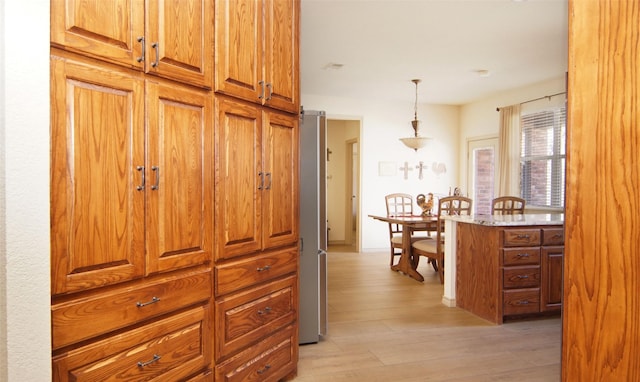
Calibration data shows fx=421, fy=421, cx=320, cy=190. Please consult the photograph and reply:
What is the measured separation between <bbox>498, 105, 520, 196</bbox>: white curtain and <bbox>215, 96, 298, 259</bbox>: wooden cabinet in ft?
16.4

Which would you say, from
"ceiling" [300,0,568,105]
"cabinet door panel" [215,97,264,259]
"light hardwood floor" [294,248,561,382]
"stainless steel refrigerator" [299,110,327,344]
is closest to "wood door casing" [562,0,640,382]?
"cabinet door panel" [215,97,264,259]

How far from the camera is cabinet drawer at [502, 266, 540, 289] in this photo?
365 centimetres

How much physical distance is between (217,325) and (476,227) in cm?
275

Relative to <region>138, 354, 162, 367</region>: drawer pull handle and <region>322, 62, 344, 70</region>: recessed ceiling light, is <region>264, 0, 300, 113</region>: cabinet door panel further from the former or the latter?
<region>322, 62, 344, 70</region>: recessed ceiling light

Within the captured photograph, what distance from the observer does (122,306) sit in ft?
4.97

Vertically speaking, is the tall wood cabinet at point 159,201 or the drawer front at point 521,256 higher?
the tall wood cabinet at point 159,201

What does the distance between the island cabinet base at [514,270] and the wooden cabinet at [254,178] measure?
2.07m

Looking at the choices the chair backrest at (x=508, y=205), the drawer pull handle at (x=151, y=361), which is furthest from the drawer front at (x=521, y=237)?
the drawer pull handle at (x=151, y=361)

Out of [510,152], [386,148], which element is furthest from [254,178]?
[386,148]

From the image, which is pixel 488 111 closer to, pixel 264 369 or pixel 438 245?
pixel 438 245

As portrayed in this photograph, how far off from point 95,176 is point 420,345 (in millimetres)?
2571

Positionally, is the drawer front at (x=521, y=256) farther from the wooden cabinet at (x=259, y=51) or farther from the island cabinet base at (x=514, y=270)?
the wooden cabinet at (x=259, y=51)

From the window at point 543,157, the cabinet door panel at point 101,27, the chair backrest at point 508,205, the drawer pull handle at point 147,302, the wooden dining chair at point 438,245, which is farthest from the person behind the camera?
the window at point 543,157

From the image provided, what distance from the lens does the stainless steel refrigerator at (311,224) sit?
3.08m
